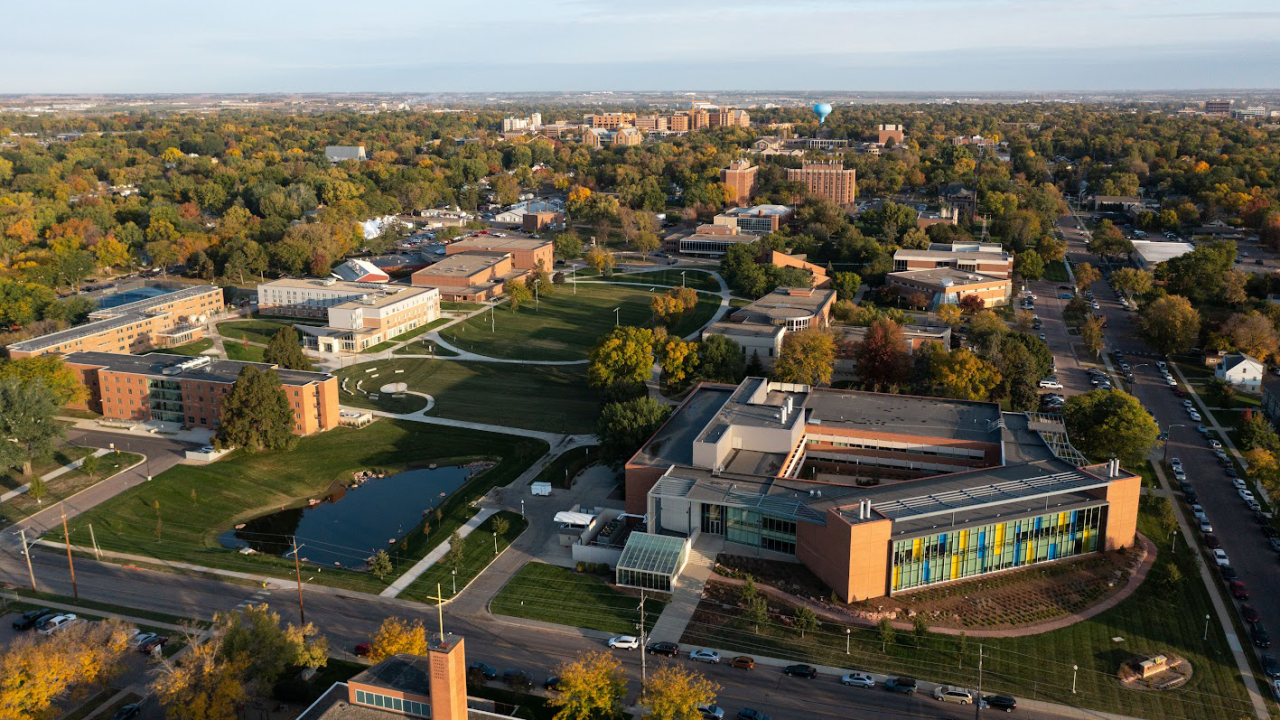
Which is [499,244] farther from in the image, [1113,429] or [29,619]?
[29,619]

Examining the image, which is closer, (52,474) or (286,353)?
(52,474)

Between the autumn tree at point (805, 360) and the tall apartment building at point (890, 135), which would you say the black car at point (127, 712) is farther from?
the tall apartment building at point (890, 135)

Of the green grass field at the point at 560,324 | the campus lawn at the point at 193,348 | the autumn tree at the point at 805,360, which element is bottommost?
the green grass field at the point at 560,324

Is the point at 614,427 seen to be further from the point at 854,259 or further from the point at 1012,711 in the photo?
the point at 854,259

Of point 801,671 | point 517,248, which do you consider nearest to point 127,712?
point 801,671

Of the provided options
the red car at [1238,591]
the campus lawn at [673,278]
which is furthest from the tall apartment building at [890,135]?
the red car at [1238,591]

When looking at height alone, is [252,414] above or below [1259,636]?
above

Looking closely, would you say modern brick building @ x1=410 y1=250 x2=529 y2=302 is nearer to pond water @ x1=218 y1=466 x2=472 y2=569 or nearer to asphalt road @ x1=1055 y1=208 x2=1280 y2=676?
pond water @ x1=218 y1=466 x2=472 y2=569
